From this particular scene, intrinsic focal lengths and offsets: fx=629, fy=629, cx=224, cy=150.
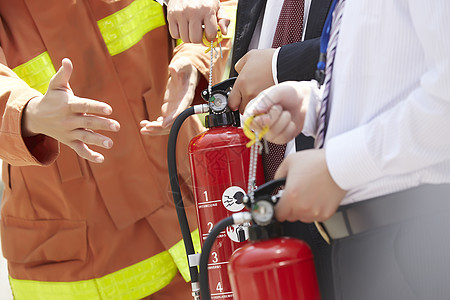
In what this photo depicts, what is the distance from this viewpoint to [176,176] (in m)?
1.39

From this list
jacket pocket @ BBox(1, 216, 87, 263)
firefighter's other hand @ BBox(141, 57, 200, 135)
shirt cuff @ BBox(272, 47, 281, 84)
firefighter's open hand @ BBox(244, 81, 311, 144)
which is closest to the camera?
firefighter's open hand @ BBox(244, 81, 311, 144)

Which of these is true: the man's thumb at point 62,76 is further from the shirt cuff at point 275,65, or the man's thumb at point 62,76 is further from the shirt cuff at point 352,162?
the shirt cuff at point 352,162

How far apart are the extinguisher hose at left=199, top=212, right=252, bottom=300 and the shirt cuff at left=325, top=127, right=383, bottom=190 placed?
159 mm

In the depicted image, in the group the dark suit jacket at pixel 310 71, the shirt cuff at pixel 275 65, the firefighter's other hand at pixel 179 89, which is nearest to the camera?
the dark suit jacket at pixel 310 71

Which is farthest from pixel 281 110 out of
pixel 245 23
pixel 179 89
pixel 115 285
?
pixel 115 285

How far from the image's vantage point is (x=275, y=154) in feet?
A: 4.43

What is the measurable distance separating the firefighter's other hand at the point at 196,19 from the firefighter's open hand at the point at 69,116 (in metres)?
0.26

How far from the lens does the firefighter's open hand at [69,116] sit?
1412 millimetres

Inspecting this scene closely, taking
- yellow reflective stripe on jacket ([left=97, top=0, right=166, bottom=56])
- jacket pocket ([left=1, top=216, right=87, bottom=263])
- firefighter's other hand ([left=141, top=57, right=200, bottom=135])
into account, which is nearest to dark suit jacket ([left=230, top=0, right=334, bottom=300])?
firefighter's other hand ([left=141, top=57, right=200, bottom=135])

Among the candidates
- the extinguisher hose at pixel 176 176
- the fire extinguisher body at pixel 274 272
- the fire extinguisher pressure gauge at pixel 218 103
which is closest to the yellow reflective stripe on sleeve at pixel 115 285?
the extinguisher hose at pixel 176 176

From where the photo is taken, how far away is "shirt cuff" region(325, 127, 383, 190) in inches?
34.9

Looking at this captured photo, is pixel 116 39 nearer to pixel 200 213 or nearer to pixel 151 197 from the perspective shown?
pixel 151 197

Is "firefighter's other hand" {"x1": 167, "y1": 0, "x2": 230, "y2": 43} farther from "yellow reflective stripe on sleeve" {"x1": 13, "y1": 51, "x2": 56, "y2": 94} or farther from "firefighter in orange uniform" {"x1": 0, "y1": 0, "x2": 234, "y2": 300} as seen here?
"yellow reflective stripe on sleeve" {"x1": 13, "y1": 51, "x2": 56, "y2": 94}

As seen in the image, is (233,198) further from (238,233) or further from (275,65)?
(275,65)
